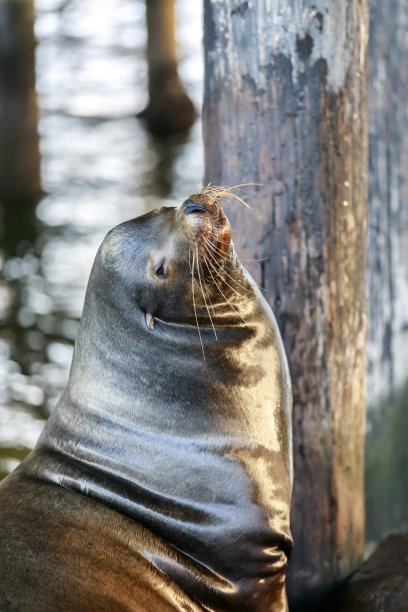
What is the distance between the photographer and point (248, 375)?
7.46 feet

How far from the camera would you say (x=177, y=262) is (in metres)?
2.21

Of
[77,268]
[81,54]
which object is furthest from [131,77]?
[77,268]

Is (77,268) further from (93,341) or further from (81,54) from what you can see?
(81,54)

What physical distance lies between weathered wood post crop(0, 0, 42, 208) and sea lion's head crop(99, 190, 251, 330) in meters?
6.33

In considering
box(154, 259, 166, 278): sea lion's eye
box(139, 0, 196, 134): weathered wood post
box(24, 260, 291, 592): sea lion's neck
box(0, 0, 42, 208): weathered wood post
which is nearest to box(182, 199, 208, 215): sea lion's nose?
box(154, 259, 166, 278): sea lion's eye

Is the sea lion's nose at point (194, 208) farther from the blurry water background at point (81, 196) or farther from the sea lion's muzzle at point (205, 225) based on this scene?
the blurry water background at point (81, 196)

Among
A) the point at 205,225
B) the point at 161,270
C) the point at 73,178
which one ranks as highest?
the point at 205,225

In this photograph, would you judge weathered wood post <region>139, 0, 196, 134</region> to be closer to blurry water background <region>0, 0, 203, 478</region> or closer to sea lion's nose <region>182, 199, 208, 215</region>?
blurry water background <region>0, 0, 203, 478</region>

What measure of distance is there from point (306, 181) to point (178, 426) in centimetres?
81

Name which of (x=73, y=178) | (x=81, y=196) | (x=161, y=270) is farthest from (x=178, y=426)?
(x=73, y=178)

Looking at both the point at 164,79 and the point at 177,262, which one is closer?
the point at 177,262

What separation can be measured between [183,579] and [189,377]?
19.5 inches

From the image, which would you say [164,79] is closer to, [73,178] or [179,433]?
[73,178]

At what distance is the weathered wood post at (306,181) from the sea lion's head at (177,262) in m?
0.31
